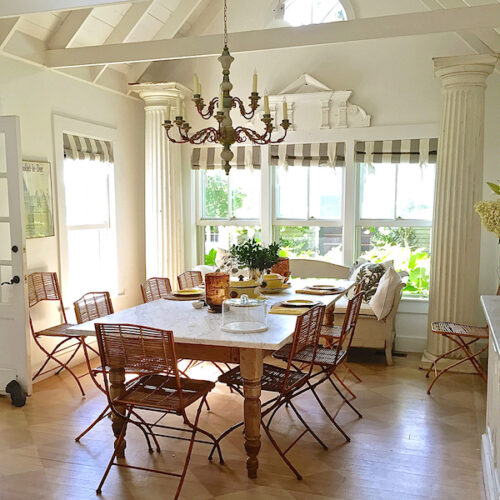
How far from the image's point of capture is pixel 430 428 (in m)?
3.91

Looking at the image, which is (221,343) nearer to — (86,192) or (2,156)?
(2,156)

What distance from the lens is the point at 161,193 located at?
250 inches

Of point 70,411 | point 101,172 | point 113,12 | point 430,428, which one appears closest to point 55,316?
point 70,411

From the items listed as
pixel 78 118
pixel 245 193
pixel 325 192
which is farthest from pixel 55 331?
pixel 325 192

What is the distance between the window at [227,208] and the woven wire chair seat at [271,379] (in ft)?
10.2

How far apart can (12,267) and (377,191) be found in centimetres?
380

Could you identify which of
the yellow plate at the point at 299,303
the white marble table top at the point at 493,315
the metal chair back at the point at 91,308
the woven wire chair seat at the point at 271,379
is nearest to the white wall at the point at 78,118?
the metal chair back at the point at 91,308

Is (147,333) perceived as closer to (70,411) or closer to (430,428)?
(70,411)

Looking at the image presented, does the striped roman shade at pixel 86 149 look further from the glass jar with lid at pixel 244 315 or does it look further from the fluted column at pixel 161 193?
the glass jar with lid at pixel 244 315

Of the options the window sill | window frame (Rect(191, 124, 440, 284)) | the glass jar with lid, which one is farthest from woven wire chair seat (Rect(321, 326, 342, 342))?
window frame (Rect(191, 124, 440, 284))

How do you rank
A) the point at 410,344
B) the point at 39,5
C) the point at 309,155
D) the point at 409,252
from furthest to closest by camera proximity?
the point at 309,155 < the point at 409,252 < the point at 410,344 < the point at 39,5

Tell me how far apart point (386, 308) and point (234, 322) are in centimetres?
249

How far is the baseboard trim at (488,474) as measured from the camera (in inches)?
99.7

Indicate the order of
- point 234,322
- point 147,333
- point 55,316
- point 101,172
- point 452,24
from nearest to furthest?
point 147,333 → point 234,322 → point 452,24 → point 55,316 → point 101,172
